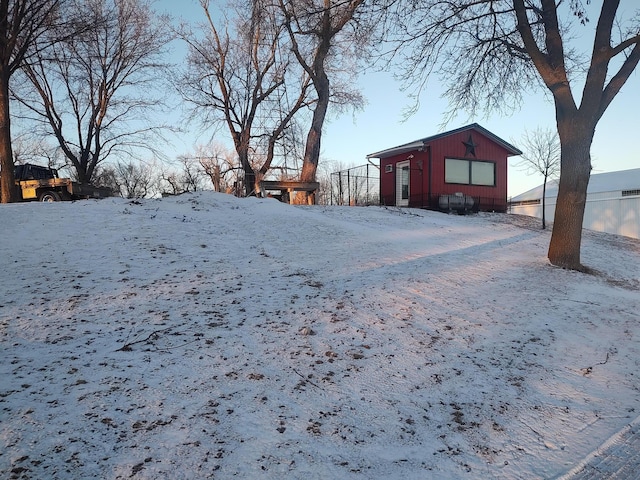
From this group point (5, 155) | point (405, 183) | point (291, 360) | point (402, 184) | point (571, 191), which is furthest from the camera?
point (402, 184)

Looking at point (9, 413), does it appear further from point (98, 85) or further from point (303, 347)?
point (98, 85)

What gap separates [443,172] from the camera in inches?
752

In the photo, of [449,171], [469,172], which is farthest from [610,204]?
[449,171]

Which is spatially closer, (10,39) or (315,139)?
(10,39)

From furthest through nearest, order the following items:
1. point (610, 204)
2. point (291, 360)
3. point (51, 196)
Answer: point (610, 204) < point (51, 196) < point (291, 360)

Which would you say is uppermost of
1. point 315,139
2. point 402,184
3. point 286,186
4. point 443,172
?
point 315,139

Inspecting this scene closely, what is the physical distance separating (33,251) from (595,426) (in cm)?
714

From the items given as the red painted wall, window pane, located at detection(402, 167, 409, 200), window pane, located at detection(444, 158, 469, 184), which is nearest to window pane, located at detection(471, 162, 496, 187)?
the red painted wall

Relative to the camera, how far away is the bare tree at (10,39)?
11.6 meters

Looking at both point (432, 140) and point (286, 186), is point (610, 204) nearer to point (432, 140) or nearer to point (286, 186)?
point (432, 140)

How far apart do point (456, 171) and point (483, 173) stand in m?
1.90

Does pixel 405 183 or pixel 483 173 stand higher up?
pixel 483 173

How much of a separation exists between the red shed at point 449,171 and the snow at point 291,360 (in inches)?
471

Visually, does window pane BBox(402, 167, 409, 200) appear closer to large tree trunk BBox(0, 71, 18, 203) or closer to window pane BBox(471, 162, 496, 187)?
window pane BBox(471, 162, 496, 187)
